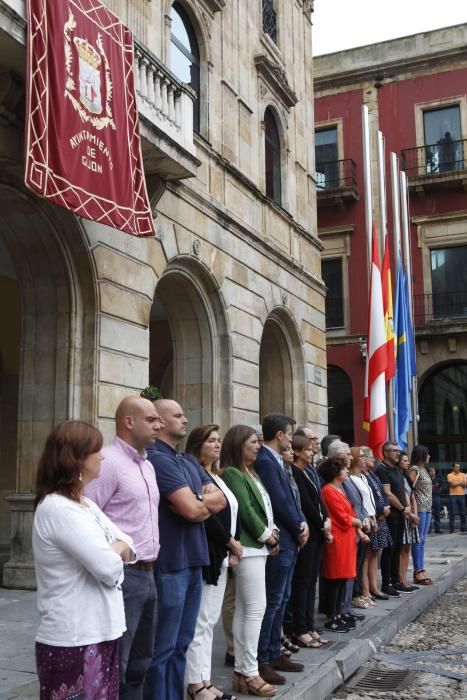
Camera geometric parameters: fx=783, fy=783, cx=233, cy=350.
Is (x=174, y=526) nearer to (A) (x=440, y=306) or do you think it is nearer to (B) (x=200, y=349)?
(B) (x=200, y=349)

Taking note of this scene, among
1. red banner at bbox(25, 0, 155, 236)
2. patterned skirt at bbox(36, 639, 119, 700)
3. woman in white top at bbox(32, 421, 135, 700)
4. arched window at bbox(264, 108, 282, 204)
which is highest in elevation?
arched window at bbox(264, 108, 282, 204)

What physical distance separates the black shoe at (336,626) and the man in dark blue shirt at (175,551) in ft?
9.93

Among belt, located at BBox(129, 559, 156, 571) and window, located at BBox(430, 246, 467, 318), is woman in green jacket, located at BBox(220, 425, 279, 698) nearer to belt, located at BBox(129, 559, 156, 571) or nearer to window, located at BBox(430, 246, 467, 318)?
belt, located at BBox(129, 559, 156, 571)

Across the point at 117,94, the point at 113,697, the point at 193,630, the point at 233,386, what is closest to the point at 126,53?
the point at 117,94

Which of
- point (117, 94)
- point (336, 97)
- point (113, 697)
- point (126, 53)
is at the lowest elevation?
point (113, 697)

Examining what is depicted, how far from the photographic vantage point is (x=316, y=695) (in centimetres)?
550

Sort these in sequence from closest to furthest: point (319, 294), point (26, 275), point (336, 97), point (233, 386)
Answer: point (26, 275) → point (233, 386) → point (319, 294) → point (336, 97)

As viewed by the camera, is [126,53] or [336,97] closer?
[126,53]

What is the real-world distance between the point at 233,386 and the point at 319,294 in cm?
596

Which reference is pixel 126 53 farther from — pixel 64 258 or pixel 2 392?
pixel 2 392

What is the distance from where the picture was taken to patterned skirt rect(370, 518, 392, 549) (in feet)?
30.2

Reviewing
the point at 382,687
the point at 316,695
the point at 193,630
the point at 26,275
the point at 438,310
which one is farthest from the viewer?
the point at 438,310

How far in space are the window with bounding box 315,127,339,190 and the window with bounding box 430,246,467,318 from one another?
460 cm

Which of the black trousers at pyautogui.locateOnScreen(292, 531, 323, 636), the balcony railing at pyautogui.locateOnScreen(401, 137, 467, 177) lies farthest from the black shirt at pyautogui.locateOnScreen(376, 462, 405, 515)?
the balcony railing at pyautogui.locateOnScreen(401, 137, 467, 177)
